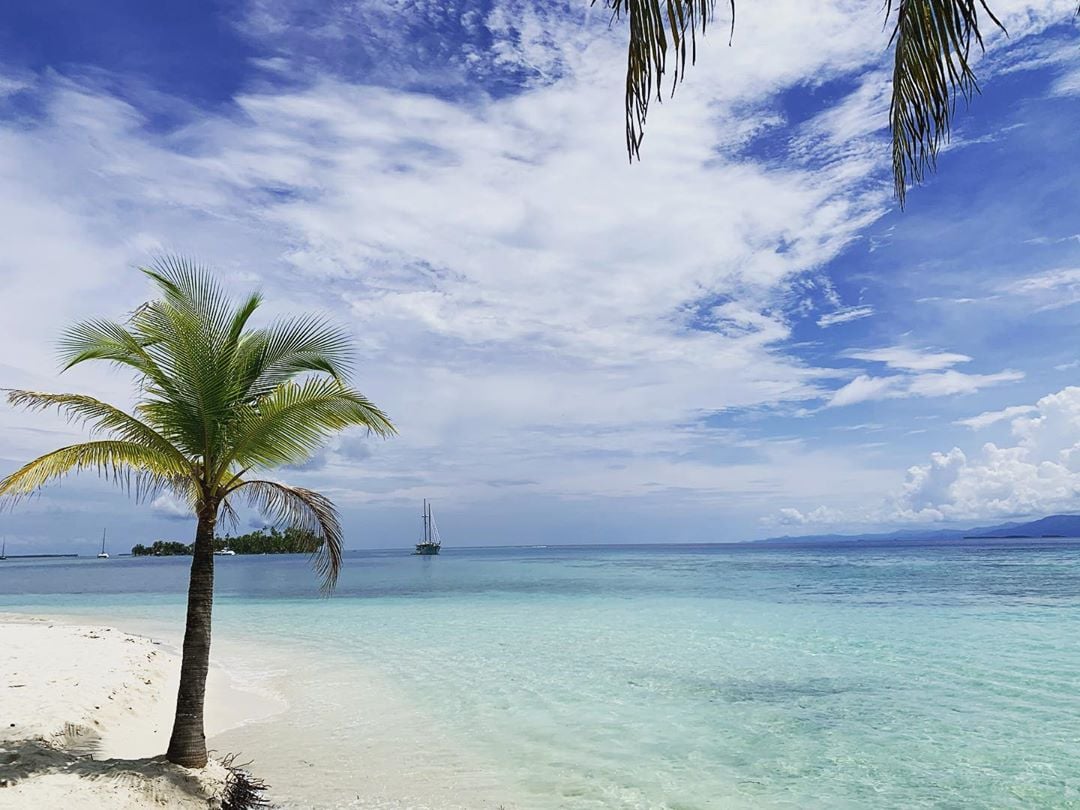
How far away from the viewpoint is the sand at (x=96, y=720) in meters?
6.17

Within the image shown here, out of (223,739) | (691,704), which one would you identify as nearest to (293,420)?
(223,739)

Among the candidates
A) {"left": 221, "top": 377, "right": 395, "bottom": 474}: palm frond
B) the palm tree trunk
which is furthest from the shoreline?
{"left": 221, "top": 377, "right": 395, "bottom": 474}: palm frond

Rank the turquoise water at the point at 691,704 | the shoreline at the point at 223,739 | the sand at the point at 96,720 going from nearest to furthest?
the sand at the point at 96,720, the shoreline at the point at 223,739, the turquoise water at the point at 691,704

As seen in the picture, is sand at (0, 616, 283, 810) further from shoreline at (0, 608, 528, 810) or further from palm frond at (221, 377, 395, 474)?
palm frond at (221, 377, 395, 474)

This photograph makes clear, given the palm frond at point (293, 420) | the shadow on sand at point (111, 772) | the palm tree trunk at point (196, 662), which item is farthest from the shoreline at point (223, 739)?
the palm frond at point (293, 420)

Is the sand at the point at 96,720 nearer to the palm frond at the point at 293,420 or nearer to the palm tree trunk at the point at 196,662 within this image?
the palm tree trunk at the point at 196,662

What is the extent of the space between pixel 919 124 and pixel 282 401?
6.17 metres

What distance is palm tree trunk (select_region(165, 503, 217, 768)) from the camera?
269 inches

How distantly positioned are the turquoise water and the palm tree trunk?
126cm

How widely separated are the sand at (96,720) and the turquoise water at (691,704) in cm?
114

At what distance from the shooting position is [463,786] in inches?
314

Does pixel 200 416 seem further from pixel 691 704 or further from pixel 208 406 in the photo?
pixel 691 704

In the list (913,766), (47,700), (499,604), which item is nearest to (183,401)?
(47,700)

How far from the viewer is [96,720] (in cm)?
938
